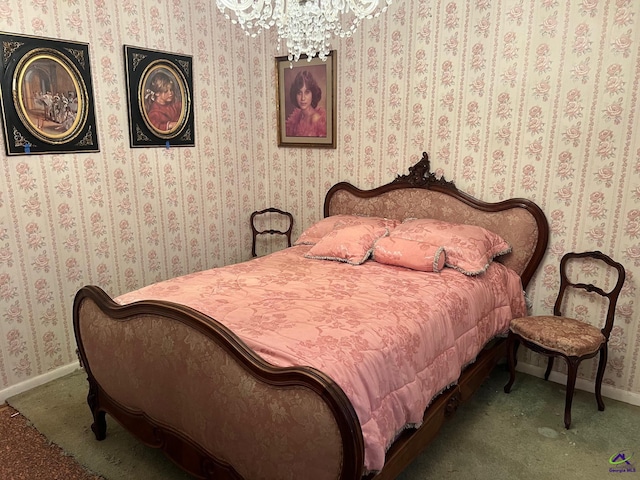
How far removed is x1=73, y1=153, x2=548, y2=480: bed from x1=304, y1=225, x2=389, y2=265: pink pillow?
0.03 ft

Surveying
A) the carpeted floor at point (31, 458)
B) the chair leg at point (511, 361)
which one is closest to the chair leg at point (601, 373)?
the chair leg at point (511, 361)

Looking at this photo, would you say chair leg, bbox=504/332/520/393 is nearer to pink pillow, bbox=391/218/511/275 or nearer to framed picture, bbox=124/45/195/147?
pink pillow, bbox=391/218/511/275

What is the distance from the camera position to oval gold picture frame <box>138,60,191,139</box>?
3.38 metres

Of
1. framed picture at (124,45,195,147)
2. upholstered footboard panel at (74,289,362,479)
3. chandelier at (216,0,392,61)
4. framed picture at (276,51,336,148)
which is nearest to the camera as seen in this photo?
upholstered footboard panel at (74,289,362,479)

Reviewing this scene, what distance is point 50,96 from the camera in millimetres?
2859

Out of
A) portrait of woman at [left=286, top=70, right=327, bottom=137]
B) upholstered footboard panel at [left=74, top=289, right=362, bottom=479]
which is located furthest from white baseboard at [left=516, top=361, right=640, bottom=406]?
portrait of woman at [left=286, top=70, right=327, bottom=137]

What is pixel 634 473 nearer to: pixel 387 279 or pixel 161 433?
pixel 387 279

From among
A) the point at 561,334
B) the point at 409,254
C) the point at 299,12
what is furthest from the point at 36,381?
the point at 561,334

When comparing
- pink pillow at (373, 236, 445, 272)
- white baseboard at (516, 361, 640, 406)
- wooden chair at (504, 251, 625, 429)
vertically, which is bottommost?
white baseboard at (516, 361, 640, 406)

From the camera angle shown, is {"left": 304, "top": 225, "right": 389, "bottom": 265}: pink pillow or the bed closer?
the bed

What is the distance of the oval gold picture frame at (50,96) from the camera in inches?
108

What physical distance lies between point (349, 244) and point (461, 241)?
733mm

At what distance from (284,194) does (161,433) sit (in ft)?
8.62

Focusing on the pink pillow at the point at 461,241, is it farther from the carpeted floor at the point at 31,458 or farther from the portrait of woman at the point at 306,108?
the carpeted floor at the point at 31,458
